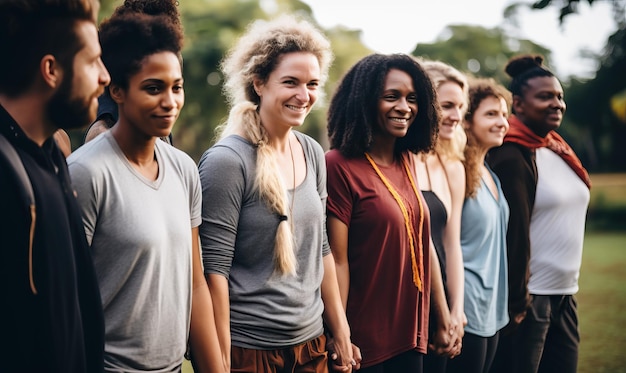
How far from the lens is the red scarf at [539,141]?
4.80 m

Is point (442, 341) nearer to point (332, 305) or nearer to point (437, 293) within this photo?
point (437, 293)

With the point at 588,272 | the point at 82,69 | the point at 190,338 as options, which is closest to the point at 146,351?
the point at 190,338

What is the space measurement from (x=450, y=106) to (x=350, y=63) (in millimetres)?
22750

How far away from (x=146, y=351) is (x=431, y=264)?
1.92m

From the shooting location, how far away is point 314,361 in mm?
3209

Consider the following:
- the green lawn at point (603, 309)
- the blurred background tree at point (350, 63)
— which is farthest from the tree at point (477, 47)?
the green lawn at point (603, 309)

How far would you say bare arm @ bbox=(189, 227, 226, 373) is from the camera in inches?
109

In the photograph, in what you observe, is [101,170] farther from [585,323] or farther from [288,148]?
[585,323]

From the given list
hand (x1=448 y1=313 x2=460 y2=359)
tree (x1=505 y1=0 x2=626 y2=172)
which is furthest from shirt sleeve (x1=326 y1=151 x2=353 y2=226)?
tree (x1=505 y1=0 x2=626 y2=172)

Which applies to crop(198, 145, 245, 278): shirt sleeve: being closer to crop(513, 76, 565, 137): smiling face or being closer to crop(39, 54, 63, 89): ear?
crop(39, 54, 63, 89): ear

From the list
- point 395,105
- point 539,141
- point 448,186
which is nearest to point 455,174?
point 448,186

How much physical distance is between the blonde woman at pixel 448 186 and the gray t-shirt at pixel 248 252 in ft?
3.69

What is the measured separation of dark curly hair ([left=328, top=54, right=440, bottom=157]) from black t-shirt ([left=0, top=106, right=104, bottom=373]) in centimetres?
182

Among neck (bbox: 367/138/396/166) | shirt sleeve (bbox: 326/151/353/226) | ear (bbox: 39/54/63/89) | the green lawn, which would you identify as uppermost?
ear (bbox: 39/54/63/89)
